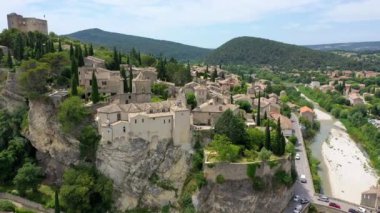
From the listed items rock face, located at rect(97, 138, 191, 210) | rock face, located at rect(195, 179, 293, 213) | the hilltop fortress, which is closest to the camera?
rock face, located at rect(195, 179, 293, 213)

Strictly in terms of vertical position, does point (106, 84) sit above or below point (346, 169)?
above

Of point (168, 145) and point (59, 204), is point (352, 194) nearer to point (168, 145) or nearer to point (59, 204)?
point (168, 145)

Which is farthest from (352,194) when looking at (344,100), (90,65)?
(344,100)

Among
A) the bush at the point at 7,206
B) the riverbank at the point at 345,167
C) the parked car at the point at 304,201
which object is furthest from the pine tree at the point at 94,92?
the riverbank at the point at 345,167

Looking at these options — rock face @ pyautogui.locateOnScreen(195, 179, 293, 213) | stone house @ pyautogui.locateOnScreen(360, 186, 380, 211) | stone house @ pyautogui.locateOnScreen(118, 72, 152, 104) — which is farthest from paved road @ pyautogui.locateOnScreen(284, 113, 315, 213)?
stone house @ pyautogui.locateOnScreen(118, 72, 152, 104)

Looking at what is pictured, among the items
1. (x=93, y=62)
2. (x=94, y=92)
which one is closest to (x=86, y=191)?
(x=94, y=92)

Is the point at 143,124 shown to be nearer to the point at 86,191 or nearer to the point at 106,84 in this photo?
the point at 86,191

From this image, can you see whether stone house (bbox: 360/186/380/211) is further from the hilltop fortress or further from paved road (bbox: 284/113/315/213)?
the hilltop fortress
